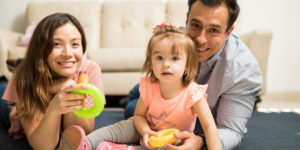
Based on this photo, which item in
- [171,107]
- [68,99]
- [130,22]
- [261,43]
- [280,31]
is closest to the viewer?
[68,99]

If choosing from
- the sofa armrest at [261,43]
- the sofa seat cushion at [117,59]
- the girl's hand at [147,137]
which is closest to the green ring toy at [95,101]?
the girl's hand at [147,137]

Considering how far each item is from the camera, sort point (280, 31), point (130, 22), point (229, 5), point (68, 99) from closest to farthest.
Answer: point (68, 99) < point (229, 5) < point (130, 22) < point (280, 31)

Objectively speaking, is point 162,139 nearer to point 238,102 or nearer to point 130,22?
point 238,102

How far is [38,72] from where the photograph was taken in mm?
1079

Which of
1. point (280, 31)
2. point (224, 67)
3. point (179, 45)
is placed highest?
point (280, 31)

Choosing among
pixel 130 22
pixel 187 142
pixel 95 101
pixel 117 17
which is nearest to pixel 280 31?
pixel 130 22

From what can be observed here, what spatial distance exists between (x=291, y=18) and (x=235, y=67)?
2.53 meters

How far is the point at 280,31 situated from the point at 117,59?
7.34 ft

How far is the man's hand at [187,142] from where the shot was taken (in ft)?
2.83

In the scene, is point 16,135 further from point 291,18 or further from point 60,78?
point 291,18

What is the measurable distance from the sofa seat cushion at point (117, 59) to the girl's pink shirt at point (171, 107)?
1.28m

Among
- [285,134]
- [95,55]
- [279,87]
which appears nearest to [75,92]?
[285,134]

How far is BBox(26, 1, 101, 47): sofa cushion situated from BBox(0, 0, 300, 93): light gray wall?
6.21 ft

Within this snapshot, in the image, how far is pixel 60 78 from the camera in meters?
1.17
